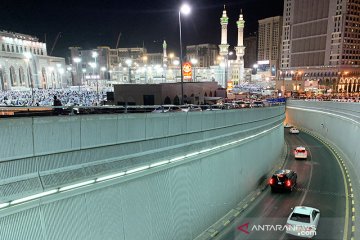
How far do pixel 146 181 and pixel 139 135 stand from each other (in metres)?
1.76

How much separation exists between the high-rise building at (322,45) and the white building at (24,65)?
91.6 meters

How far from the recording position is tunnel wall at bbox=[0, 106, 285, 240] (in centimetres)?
706

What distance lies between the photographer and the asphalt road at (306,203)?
14922mm

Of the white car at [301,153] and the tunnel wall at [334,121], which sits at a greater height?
the tunnel wall at [334,121]

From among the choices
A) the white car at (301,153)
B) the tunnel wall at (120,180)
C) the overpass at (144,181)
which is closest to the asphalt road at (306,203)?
the overpass at (144,181)

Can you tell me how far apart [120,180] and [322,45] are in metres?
131

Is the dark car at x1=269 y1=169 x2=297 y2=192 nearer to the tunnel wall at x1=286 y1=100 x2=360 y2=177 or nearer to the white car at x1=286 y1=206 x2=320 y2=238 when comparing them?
the white car at x1=286 y1=206 x2=320 y2=238

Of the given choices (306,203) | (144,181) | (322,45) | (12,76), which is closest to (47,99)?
(144,181)

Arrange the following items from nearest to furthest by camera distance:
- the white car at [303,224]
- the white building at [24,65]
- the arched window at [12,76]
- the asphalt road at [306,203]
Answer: the white car at [303,224]
the asphalt road at [306,203]
the white building at [24,65]
the arched window at [12,76]

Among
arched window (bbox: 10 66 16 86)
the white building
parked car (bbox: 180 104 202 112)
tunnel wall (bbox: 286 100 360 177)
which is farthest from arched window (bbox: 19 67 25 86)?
parked car (bbox: 180 104 202 112)

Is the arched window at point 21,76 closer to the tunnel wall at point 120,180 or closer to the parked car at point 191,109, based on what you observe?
the parked car at point 191,109

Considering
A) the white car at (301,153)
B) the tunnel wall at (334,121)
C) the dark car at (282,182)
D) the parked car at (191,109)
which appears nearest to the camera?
the parked car at (191,109)

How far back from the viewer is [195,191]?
1373 cm

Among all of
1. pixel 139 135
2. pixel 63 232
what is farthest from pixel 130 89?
pixel 63 232
